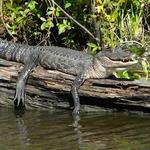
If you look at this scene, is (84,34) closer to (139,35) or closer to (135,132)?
(139,35)

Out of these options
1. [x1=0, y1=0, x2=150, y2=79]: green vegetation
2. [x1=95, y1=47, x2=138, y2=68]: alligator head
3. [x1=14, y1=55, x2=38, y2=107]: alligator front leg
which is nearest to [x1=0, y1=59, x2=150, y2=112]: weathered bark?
[x1=14, y1=55, x2=38, y2=107]: alligator front leg

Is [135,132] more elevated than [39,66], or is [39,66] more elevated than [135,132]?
[39,66]

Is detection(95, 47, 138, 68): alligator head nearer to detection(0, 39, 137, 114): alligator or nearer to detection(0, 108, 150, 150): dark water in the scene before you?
detection(0, 39, 137, 114): alligator

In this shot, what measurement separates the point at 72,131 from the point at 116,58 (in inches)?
57.4

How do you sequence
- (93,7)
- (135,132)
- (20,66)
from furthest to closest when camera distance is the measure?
1. (93,7)
2. (20,66)
3. (135,132)

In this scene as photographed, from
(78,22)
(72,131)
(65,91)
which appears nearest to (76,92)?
(65,91)

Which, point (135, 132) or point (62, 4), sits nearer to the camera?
point (135, 132)

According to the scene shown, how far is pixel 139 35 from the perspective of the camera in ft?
30.0

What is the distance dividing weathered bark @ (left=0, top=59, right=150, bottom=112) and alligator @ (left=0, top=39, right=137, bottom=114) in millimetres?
115

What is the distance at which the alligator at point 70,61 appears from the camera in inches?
274

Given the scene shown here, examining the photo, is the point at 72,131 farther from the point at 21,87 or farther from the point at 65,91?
the point at 21,87

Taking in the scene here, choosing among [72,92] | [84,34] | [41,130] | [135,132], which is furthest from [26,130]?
[84,34]

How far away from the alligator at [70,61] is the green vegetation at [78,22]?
3.29ft

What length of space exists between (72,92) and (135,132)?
117 cm
